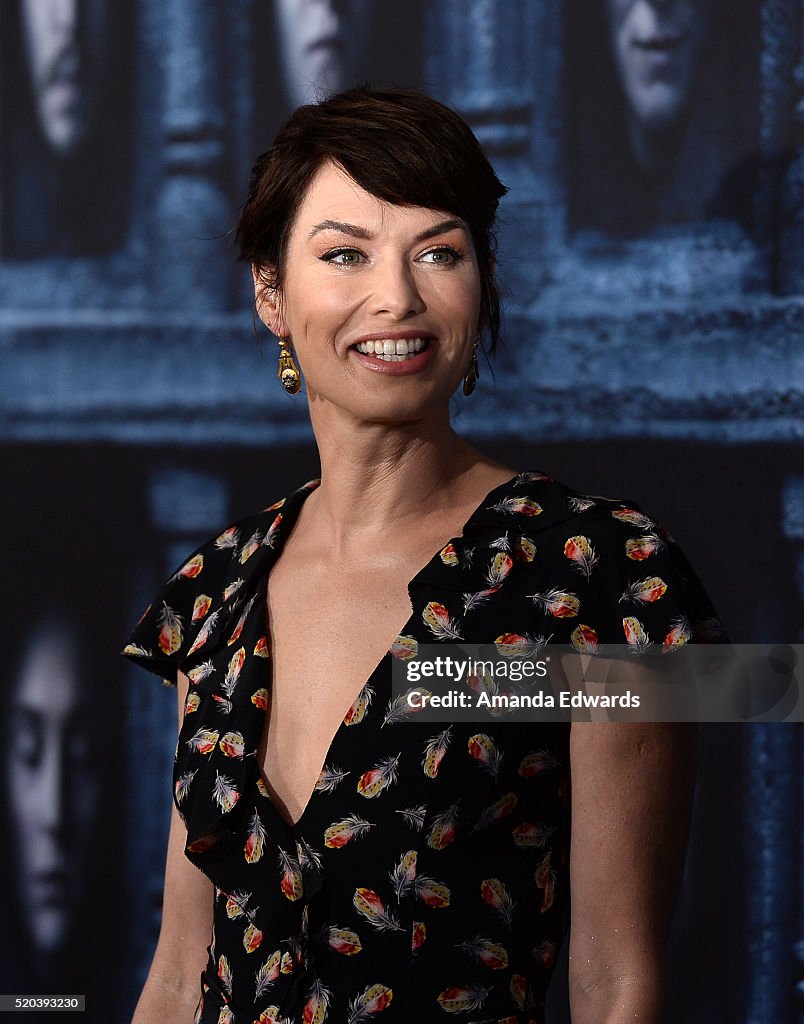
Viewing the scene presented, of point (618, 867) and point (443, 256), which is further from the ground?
point (443, 256)

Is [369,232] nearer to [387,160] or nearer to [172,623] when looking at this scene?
[387,160]

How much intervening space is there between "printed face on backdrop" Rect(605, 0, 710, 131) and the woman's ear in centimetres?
72

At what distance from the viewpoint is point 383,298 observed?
3.93 ft

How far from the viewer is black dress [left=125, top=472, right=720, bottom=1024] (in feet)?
3.77

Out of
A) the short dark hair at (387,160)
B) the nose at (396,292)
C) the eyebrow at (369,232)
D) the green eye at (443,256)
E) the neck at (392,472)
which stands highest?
the short dark hair at (387,160)

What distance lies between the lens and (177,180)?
1979 millimetres

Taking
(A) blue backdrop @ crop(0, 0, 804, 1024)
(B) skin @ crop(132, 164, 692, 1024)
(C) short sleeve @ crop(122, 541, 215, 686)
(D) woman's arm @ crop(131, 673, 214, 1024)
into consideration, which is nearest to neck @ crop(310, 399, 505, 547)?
(B) skin @ crop(132, 164, 692, 1024)

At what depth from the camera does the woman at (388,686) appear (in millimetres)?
1147

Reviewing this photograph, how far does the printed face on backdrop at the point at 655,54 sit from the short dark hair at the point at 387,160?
62cm

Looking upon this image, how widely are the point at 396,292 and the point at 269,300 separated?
0.70ft

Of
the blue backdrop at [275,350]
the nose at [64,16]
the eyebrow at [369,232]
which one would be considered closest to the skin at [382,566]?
the eyebrow at [369,232]

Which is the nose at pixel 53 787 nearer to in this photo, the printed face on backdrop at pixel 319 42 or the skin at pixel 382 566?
the skin at pixel 382 566

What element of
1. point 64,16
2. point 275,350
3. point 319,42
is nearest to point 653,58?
point 319,42

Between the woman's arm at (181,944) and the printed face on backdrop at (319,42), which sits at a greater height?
the printed face on backdrop at (319,42)
